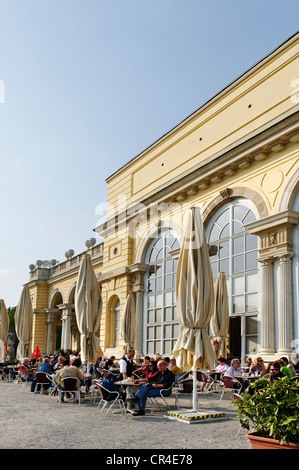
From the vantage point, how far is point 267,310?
46.0ft

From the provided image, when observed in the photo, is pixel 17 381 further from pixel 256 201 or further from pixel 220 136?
pixel 220 136

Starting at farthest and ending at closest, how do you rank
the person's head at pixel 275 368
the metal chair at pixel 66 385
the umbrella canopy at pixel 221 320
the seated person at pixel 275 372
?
the umbrella canopy at pixel 221 320, the metal chair at pixel 66 385, the person's head at pixel 275 368, the seated person at pixel 275 372

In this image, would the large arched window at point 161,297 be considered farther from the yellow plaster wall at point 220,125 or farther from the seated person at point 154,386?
the seated person at point 154,386

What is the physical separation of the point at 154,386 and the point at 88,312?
470 cm

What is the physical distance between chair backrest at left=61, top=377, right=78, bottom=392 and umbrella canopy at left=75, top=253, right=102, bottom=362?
104 inches

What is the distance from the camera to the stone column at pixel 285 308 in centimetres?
1327

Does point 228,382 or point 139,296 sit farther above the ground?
point 139,296

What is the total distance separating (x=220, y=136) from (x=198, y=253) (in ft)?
32.0

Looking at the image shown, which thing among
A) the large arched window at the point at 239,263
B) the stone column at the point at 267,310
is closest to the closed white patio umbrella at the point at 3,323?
the large arched window at the point at 239,263

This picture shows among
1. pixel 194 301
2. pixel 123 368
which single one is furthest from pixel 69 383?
pixel 194 301

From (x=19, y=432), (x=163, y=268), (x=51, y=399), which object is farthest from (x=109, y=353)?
(x=19, y=432)

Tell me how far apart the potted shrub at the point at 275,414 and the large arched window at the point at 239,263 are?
10379 millimetres

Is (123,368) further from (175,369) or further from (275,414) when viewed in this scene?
(275,414)

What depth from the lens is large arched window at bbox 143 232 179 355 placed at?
19.6 metres
